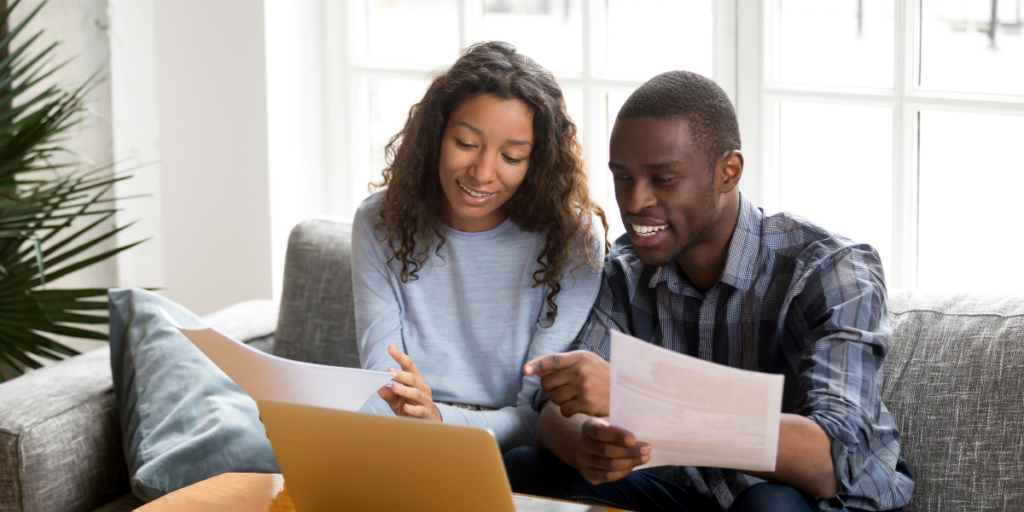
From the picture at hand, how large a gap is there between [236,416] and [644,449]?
0.92 m

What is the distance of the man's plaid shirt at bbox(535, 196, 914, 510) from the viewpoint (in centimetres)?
115

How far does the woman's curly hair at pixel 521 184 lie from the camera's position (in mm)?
1546

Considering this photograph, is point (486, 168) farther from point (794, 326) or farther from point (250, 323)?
point (250, 323)

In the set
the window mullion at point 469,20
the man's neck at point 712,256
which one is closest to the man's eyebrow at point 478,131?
the man's neck at point 712,256

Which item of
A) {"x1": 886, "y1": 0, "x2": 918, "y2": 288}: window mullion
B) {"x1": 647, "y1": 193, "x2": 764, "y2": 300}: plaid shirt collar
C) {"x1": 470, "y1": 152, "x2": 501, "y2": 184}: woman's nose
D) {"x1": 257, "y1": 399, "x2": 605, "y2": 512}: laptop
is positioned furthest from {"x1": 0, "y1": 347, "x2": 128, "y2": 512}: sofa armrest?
{"x1": 886, "y1": 0, "x2": 918, "y2": 288}: window mullion

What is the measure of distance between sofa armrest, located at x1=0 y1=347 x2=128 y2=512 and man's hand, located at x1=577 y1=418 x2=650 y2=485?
3.21ft

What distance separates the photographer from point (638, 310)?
1.51 meters

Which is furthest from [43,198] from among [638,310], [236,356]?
[638,310]

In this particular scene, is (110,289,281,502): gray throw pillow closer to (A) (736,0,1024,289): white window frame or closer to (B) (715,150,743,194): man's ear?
(B) (715,150,743,194): man's ear

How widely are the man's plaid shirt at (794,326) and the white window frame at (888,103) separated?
0.76 m

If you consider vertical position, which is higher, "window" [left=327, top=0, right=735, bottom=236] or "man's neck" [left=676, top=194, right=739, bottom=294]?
"window" [left=327, top=0, right=735, bottom=236]

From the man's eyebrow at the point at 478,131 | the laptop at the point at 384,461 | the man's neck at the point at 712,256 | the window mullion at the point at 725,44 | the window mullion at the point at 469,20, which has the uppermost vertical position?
the window mullion at the point at 469,20

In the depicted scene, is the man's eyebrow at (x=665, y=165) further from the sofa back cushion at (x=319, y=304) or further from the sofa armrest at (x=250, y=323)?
the sofa armrest at (x=250, y=323)

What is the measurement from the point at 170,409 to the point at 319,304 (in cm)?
44
